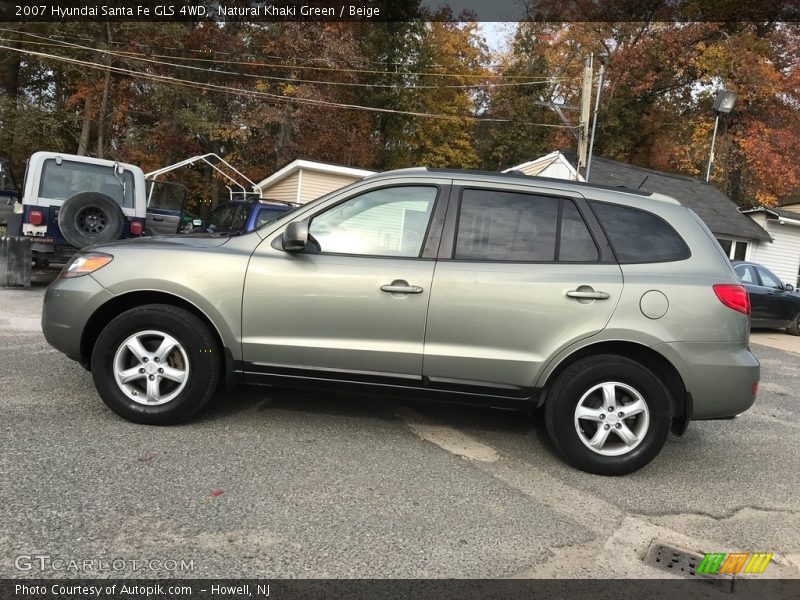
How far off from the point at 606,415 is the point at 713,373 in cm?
69

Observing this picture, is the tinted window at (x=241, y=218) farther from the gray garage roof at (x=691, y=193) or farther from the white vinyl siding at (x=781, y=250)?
the white vinyl siding at (x=781, y=250)

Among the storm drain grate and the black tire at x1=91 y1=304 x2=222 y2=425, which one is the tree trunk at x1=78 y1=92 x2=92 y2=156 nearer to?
the black tire at x1=91 y1=304 x2=222 y2=425

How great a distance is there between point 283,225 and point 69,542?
218 cm

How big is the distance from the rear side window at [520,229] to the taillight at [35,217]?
8.47 metres

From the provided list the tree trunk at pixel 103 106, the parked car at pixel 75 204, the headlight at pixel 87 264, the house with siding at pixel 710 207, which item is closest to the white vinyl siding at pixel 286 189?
the tree trunk at pixel 103 106

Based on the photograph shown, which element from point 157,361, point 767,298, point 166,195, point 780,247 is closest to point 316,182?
point 166,195

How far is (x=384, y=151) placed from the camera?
37062mm

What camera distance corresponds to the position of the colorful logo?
2.83m

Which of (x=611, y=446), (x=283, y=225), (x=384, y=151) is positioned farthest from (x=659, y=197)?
(x=384, y=151)

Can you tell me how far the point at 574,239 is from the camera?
3824mm

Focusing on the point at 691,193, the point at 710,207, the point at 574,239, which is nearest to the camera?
the point at 574,239

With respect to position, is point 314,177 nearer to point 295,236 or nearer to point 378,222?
point 378,222

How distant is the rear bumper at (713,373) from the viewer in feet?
11.9

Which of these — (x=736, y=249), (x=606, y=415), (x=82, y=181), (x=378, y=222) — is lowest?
(x=606, y=415)
